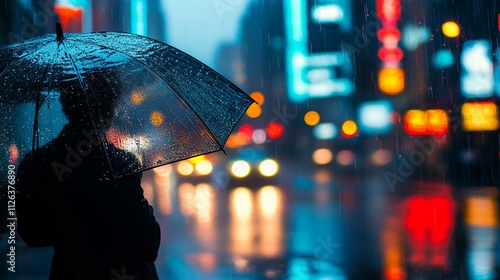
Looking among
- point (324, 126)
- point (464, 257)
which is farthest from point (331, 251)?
point (324, 126)

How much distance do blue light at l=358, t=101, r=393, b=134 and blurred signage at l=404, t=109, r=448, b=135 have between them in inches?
206

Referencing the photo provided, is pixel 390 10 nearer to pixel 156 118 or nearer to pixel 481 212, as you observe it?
pixel 481 212

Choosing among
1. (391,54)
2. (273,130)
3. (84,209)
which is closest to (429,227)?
(84,209)

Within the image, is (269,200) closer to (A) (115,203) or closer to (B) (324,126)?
(A) (115,203)

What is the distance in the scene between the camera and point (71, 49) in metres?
3.26

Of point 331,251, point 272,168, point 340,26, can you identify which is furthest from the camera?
point 340,26

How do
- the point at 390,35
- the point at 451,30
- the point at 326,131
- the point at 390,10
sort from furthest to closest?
the point at 326,131, the point at 390,35, the point at 390,10, the point at 451,30

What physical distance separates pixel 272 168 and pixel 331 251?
1303cm

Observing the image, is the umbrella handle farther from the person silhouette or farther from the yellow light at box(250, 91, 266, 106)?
the yellow light at box(250, 91, 266, 106)

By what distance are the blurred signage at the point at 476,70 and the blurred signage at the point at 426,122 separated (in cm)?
152

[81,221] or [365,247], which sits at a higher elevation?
[81,221]

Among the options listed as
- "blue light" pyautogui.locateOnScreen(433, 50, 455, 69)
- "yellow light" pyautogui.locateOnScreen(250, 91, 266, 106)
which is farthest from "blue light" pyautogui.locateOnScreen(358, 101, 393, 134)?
"yellow light" pyautogui.locateOnScreen(250, 91, 266, 106)

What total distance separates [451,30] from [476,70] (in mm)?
3900

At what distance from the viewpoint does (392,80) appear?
123 feet
